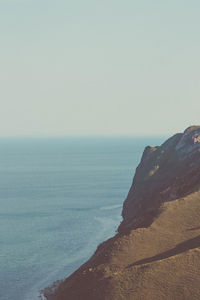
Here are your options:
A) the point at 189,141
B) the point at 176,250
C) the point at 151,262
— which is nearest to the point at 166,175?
the point at 189,141

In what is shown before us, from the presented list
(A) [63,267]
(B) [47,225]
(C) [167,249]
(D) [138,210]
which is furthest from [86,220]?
(C) [167,249]

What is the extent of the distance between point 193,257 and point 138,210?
5410cm

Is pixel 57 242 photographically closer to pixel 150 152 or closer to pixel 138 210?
pixel 138 210

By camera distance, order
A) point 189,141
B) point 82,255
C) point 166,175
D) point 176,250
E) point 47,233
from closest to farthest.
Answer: point 176,250 < point 82,255 < point 47,233 < point 166,175 < point 189,141

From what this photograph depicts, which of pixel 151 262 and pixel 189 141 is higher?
pixel 189 141

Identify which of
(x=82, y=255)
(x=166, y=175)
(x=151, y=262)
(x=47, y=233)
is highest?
(x=166, y=175)

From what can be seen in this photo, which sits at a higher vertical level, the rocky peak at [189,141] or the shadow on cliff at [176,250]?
the rocky peak at [189,141]

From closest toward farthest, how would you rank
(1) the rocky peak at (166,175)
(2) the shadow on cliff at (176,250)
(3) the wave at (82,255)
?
(2) the shadow on cliff at (176,250)
(3) the wave at (82,255)
(1) the rocky peak at (166,175)

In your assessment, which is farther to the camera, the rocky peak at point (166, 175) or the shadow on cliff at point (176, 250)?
the rocky peak at point (166, 175)

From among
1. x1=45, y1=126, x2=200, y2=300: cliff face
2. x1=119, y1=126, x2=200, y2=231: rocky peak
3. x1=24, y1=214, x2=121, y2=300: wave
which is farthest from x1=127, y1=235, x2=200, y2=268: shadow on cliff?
x1=119, y1=126, x2=200, y2=231: rocky peak

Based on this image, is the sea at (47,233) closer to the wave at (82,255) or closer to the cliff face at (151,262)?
the wave at (82,255)

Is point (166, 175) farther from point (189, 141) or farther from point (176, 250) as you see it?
point (176, 250)

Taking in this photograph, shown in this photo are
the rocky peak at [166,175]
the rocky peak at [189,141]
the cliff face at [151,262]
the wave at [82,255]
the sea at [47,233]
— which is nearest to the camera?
the cliff face at [151,262]

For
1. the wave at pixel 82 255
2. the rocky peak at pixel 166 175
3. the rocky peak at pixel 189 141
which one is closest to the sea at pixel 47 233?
the wave at pixel 82 255
